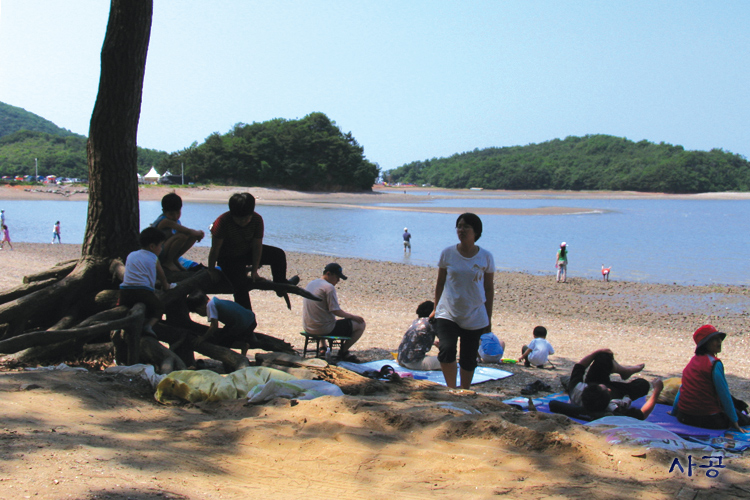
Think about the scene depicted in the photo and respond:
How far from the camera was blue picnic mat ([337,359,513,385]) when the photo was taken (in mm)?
6384

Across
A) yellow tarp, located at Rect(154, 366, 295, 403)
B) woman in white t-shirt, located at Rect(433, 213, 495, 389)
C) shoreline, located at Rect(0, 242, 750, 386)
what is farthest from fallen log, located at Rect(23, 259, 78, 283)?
woman in white t-shirt, located at Rect(433, 213, 495, 389)

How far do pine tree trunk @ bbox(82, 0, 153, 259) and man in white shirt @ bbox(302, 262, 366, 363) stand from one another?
2111 millimetres

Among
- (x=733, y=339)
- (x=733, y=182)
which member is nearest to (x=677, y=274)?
(x=733, y=339)

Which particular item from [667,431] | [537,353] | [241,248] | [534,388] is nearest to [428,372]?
[534,388]

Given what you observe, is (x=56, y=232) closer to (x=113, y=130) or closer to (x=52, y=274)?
(x=52, y=274)

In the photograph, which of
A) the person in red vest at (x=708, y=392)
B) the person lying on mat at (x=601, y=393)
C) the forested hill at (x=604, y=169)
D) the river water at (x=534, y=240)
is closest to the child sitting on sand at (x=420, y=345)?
the person lying on mat at (x=601, y=393)

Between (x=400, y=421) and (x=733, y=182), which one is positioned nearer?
(x=400, y=421)

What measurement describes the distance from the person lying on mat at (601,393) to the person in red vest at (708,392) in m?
0.27

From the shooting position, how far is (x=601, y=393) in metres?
4.81

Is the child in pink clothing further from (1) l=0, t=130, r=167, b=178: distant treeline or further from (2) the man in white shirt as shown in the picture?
(1) l=0, t=130, r=167, b=178: distant treeline

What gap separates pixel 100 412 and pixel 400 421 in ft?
6.75

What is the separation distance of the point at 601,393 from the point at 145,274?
13.6 ft

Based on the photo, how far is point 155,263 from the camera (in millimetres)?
5180

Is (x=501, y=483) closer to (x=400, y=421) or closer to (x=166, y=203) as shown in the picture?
(x=400, y=421)
